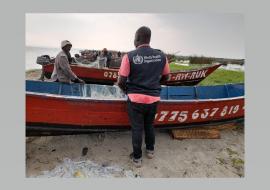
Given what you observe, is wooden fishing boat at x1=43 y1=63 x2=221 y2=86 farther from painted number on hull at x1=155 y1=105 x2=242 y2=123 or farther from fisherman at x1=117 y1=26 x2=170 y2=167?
fisherman at x1=117 y1=26 x2=170 y2=167

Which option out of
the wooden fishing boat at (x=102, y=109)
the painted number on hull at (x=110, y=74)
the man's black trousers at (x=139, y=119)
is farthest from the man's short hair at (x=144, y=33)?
the painted number on hull at (x=110, y=74)

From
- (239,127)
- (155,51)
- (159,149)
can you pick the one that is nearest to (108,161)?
(159,149)

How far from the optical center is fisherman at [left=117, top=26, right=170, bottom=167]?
350 centimetres

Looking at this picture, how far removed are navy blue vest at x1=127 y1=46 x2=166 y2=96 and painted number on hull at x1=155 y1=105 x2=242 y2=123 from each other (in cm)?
98

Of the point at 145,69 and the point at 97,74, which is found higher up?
the point at 97,74

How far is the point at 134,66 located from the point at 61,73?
1.89 meters

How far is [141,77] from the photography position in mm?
3537

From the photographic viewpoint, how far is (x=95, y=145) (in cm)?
440

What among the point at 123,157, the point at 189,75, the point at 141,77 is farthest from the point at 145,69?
the point at 189,75

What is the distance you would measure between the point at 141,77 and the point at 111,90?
2.21 meters

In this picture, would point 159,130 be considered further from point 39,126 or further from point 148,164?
point 39,126

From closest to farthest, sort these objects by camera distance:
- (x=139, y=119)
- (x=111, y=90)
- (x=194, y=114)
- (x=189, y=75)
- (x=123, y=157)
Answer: (x=139, y=119) → (x=123, y=157) → (x=194, y=114) → (x=111, y=90) → (x=189, y=75)

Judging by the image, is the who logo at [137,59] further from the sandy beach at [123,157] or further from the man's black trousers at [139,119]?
the sandy beach at [123,157]

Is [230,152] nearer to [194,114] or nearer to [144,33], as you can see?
[194,114]
